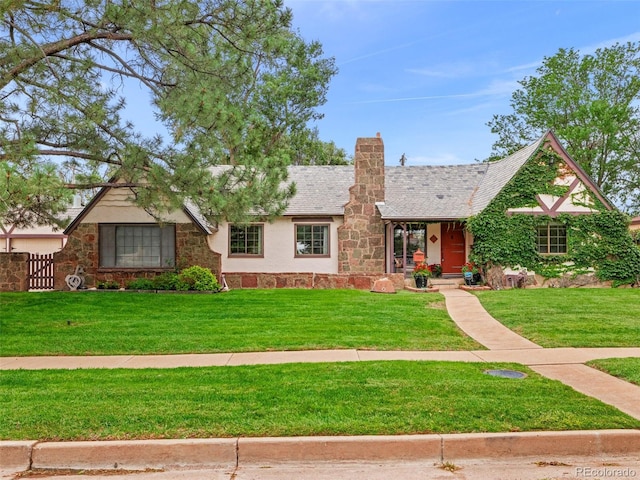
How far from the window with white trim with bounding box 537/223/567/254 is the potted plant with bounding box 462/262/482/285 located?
96.2 inches

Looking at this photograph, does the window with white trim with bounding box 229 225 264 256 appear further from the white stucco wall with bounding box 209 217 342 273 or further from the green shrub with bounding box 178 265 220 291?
the green shrub with bounding box 178 265 220 291

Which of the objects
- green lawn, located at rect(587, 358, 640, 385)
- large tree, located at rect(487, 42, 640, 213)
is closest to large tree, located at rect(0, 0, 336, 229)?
green lawn, located at rect(587, 358, 640, 385)

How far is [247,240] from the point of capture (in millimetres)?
20094

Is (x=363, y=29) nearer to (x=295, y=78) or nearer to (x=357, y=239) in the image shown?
(x=357, y=239)

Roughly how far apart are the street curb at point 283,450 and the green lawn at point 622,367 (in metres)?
2.39

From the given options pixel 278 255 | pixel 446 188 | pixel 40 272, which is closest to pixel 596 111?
pixel 446 188

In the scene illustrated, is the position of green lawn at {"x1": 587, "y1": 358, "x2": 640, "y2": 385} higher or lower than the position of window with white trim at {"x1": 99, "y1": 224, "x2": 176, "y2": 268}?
lower

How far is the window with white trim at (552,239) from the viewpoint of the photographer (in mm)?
18891

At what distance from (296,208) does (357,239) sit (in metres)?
2.75

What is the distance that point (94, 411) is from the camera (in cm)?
512

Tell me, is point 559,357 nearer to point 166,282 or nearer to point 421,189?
point 166,282

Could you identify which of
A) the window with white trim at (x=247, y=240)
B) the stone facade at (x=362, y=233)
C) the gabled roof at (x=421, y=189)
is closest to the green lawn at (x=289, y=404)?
the gabled roof at (x=421, y=189)

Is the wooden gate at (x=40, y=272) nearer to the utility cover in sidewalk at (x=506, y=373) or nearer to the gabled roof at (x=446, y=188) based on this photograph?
the gabled roof at (x=446, y=188)
